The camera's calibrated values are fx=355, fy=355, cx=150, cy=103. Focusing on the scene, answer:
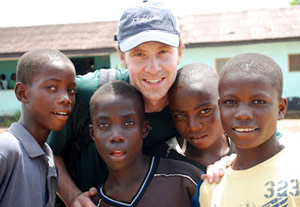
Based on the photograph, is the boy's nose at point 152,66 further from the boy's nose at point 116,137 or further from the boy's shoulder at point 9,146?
the boy's shoulder at point 9,146

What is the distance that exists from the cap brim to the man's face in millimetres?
50

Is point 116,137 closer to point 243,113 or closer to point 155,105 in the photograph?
point 155,105

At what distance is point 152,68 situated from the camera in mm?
2637

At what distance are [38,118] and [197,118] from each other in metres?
1.10

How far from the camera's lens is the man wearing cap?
265 centimetres

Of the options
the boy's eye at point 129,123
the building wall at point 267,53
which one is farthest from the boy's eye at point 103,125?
the building wall at point 267,53

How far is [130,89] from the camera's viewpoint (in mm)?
Answer: 2543

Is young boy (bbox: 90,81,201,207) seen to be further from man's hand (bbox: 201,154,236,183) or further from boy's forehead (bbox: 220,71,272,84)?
boy's forehead (bbox: 220,71,272,84)

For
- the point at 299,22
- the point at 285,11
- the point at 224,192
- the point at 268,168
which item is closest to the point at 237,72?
the point at 268,168

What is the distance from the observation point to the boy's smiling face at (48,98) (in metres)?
2.32

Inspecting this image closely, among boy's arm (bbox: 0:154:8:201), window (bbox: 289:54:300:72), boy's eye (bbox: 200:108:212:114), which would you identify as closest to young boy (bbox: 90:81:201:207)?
boy's eye (bbox: 200:108:212:114)

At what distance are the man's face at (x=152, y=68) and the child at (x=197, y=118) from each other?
10 cm

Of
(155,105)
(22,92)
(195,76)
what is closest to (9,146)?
(22,92)

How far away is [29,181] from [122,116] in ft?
2.28
